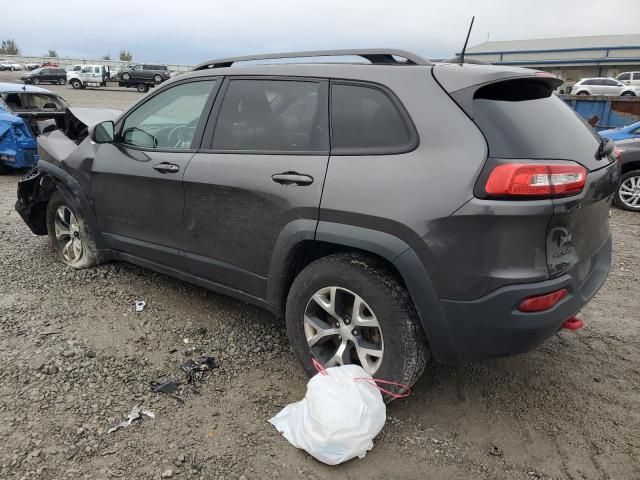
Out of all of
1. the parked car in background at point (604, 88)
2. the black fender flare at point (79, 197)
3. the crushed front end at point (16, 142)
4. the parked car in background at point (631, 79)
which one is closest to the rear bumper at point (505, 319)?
the black fender flare at point (79, 197)

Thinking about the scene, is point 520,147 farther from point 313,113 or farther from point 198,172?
point 198,172

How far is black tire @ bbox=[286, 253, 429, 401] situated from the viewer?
2475 millimetres

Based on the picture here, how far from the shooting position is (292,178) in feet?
9.06

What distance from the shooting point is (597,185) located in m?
2.50

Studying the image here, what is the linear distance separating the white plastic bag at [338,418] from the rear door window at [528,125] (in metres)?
1.25

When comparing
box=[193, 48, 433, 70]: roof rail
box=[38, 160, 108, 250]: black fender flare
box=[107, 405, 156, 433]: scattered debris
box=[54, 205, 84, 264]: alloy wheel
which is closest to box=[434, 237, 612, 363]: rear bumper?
box=[193, 48, 433, 70]: roof rail

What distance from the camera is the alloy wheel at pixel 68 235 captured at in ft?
14.6

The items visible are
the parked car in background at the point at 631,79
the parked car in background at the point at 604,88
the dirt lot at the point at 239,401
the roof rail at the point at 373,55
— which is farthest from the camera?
the parked car in background at the point at 631,79

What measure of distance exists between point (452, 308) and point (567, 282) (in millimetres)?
544

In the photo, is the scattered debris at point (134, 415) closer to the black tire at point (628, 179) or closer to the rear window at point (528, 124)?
the rear window at point (528, 124)

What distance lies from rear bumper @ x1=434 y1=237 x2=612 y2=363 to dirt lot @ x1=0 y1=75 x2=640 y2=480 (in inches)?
20.2

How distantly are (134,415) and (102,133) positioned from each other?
7.17ft

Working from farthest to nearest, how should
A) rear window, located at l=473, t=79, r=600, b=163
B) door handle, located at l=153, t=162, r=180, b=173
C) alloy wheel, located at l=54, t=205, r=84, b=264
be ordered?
alloy wheel, located at l=54, t=205, r=84, b=264, door handle, located at l=153, t=162, r=180, b=173, rear window, located at l=473, t=79, r=600, b=163

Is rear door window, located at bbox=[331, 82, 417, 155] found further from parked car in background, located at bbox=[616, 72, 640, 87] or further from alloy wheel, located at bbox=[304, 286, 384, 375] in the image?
parked car in background, located at bbox=[616, 72, 640, 87]
